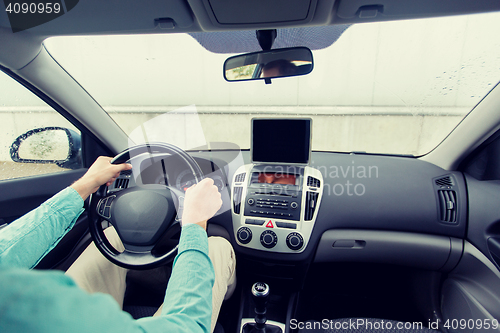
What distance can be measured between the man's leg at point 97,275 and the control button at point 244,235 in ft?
2.75

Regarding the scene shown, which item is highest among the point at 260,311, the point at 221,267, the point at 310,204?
the point at 310,204

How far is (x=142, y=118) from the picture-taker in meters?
5.07

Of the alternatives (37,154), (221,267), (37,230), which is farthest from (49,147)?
(221,267)

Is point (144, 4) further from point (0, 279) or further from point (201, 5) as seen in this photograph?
point (0, 279)

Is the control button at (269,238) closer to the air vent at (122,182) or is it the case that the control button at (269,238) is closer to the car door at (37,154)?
the air vent at (122,182)

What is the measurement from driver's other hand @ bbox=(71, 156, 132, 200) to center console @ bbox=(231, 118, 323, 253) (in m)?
0.92

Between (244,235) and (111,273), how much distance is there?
93 centimetres

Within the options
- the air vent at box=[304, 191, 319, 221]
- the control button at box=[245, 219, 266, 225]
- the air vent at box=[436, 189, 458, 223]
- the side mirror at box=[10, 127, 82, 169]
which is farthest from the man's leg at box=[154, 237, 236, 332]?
the air vent at box=[436, 189, 458, 223]

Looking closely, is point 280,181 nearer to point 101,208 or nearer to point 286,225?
point 286,225

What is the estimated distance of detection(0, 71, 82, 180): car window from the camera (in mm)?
1918

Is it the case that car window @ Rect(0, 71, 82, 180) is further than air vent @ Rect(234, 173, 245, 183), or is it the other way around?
air vent @ Rect(234, 173, 245, 183)

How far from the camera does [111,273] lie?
5.32ft

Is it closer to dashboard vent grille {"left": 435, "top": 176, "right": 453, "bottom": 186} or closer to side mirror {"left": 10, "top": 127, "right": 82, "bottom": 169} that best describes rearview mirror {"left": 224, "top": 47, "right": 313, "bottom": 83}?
dashboard vent grille {"left": 435, "top": 176, "right": 453, "bottom": 186}

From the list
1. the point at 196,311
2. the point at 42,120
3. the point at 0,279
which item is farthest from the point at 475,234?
the point at 42,120
